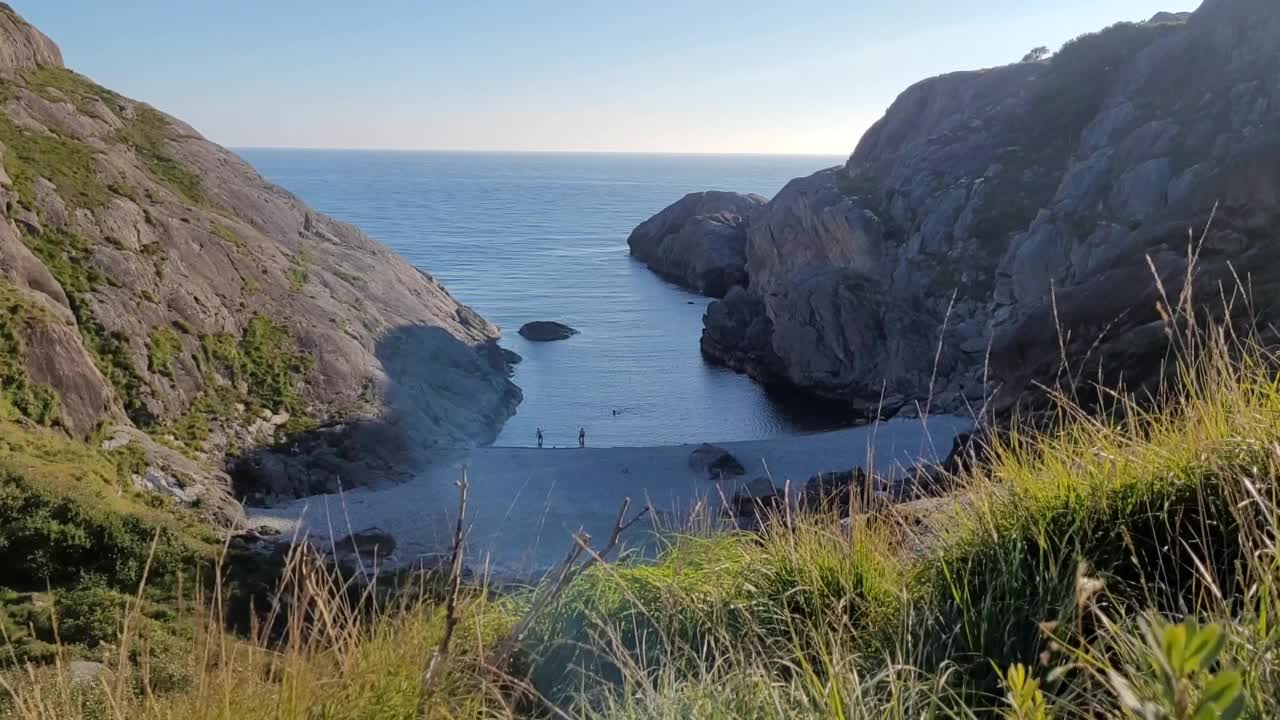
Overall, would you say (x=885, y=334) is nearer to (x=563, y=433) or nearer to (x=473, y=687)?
(x=563, y=433)

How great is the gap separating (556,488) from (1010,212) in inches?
1405

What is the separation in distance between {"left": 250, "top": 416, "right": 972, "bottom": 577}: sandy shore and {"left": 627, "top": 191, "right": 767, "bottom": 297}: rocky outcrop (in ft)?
196

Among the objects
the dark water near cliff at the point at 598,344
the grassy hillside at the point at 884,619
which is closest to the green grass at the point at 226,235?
the dark water near cliff at the point at 598,344

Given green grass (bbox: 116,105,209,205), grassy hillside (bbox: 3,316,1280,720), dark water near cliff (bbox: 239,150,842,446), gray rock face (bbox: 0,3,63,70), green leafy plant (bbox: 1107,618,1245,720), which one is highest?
gray rock face (bbox: 0,3,63,70)

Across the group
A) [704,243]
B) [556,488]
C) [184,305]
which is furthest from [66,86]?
[704,243]

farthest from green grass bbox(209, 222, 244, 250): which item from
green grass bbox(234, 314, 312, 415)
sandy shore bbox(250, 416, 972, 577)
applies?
sandy shore bbox(250, 416, 972, 577)

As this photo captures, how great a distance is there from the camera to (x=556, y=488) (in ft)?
129

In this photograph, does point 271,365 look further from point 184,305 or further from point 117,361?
point 117,361

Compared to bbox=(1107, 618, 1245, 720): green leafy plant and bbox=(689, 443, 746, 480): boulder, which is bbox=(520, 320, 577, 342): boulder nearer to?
bbox=(689, 443, 746, 480): boulder

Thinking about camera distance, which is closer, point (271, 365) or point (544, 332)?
point (271, 365)

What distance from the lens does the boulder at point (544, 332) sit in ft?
268

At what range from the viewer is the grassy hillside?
3.30 m

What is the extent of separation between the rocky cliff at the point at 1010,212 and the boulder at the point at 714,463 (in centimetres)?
1212

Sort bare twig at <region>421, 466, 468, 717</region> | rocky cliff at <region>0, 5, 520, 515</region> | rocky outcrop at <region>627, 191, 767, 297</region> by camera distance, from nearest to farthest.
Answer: bare twig at <region>421, 466, 468, 717</region> < rocky cliff at <region>0, 5, 520, 515</region> < rocky outcrop at <region>627, 191, 767, 297</region>
